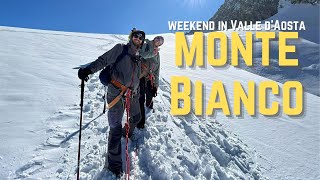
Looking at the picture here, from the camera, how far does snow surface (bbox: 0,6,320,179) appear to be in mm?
5684

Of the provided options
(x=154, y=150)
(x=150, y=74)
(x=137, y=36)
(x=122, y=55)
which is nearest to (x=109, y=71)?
(x=122, y=55)

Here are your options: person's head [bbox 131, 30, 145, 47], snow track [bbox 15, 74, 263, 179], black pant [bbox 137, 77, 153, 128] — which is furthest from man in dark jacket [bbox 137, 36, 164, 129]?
person's head [bbox 131, 30, 145, 47]

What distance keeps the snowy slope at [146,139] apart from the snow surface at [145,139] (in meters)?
0.02

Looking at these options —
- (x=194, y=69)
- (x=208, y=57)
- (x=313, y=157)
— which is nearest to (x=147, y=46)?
(x=313, y=157)

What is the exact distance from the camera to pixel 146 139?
22.0 ft

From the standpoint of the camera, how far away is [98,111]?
27.3 ft

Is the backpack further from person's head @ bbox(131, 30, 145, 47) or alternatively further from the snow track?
the snow track

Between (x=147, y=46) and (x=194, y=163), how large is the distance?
7.29 ft

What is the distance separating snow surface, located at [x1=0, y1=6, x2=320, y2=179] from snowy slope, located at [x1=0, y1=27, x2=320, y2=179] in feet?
0.05

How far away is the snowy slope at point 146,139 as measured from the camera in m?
5.69

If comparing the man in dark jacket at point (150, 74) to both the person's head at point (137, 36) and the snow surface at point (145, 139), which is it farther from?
the person's head at point (137, 36)

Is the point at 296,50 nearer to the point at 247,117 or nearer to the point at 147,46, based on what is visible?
the point at 247,117

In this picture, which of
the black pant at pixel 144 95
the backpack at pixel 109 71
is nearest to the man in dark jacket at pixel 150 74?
the black pant at pixel 144 95

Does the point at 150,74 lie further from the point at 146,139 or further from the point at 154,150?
the point at 154,150
